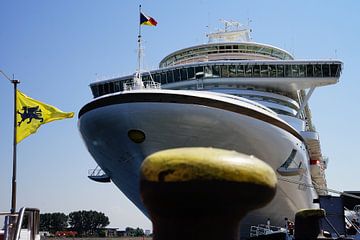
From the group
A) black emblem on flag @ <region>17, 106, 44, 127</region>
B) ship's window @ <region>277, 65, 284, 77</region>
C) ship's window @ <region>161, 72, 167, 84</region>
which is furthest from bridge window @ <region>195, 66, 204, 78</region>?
black emblem on flag @ <region>17, 106, 44, 127</region>

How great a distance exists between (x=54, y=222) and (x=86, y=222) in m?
6.85

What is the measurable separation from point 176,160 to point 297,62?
23.8 meters

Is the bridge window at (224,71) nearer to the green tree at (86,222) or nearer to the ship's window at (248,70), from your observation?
the ship's window at (248,70)

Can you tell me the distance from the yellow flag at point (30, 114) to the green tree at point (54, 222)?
326 feet

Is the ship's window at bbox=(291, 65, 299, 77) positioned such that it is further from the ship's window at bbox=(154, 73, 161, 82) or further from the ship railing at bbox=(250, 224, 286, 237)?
the ship railing at bbox=(250, 224, 286, 237)

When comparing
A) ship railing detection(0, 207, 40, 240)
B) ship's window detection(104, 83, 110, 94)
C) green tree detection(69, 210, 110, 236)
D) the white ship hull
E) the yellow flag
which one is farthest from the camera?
green tree detection(69, 210, 110, 236)

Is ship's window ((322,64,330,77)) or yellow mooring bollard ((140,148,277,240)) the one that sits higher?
ship's window ((322,64,330,77))

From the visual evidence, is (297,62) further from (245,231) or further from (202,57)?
(245,231)

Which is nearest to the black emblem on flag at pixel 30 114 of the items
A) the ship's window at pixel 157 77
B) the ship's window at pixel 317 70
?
the ship's window at pixel 157 77

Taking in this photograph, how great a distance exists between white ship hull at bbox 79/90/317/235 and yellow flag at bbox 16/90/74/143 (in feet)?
18.4

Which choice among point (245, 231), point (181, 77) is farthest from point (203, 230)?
point (181, 77)

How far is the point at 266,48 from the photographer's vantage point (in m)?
30.9

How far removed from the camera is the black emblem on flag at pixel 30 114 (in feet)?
40.3

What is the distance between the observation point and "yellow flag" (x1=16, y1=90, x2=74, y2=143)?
12.1 m
